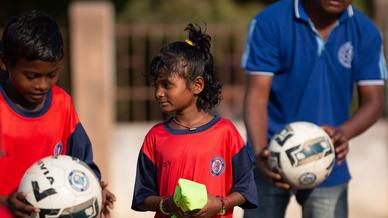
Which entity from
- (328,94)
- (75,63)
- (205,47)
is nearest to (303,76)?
(328,94)

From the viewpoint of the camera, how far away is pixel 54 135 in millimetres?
5336

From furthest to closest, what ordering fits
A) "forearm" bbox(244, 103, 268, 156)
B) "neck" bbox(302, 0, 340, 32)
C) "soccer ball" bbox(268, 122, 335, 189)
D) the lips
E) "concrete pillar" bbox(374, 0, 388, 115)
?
1. "concrete pillar" bbox(374, 0, 388, 115)
2. "neck" bbox(302, 0, 340, 32)
3. "forearm" bbox(244, 103, 268, 156)
4. "soccer ball" bbox(268, 122, 335, 189)
5. the lips

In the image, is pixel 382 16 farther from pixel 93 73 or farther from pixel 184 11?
pixel 93 73

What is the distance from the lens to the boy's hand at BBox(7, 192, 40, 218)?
4.77 m

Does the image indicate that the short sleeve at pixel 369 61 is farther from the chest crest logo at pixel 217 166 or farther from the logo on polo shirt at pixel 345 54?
the chest crest logo at pixel 217 166

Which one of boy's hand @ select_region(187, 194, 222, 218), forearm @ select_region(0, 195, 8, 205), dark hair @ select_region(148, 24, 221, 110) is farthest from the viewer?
dark hair @ select_region(148, 24, 221, 110)

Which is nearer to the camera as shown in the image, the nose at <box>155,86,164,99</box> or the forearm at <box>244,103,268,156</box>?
the nose at <box>155,86,164,99</box>

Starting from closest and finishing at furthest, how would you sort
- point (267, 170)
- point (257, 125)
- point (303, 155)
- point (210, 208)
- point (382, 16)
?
point (210, 208) → point (303, 155) → point (267, 170) → point (257, 125) → point (382, 16)

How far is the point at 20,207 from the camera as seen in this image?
4766 millimetres

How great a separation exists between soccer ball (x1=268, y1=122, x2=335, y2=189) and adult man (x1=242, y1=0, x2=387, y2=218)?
1.02 feet

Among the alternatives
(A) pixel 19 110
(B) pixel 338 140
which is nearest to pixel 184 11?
(B) pixel 338 140

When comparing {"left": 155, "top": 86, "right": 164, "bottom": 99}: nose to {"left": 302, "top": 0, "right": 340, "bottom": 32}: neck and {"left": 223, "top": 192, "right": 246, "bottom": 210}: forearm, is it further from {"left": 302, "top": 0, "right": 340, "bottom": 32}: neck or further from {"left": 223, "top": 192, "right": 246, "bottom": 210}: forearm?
{"left": 302, "top": 0, "right": 340, "bottom": 32}: neck

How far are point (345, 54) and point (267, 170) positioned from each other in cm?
93

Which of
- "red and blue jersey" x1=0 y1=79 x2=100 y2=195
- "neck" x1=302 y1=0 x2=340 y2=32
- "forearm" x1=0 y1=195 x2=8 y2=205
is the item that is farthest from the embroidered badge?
"neck" x1=302 y1=0 x2=340 y2=32
